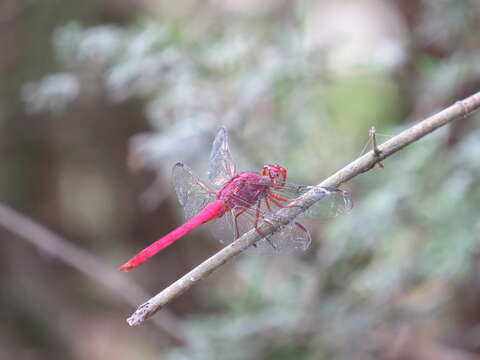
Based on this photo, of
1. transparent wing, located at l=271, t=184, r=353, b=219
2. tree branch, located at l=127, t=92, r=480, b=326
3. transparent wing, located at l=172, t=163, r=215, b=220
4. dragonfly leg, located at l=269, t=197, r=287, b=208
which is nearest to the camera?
tree branch, located at l=127, t=92, r=480, b=326

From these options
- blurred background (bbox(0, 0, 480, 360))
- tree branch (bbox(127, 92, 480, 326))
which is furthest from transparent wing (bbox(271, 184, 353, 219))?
blurred background (bbox(0, 0, 480, 360))

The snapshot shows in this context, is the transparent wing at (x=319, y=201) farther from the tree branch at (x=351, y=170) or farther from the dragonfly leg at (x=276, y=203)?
the tree branch at (x=351, y=170)

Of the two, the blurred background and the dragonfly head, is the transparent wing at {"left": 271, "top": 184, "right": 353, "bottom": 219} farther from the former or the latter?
the blurred background

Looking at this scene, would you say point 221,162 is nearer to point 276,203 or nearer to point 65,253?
point 276,203

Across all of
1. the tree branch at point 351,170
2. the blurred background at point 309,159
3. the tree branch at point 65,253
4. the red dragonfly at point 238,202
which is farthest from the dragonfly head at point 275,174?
the tree branch at point 65,253

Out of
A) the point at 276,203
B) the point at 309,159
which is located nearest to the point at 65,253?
the point at 309,159

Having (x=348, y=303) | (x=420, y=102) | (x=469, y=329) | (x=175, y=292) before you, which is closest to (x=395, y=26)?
(x=420, y=102)
